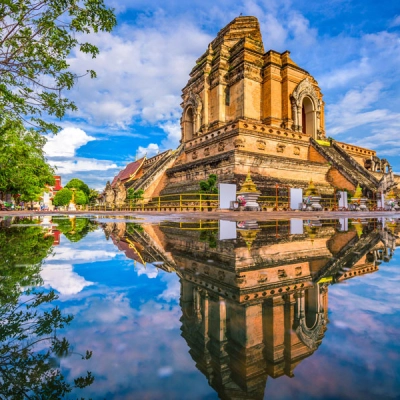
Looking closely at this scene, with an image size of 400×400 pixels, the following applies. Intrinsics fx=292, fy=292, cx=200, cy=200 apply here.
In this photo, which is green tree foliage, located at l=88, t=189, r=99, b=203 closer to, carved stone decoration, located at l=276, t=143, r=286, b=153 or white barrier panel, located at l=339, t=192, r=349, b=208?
carved stone decoration, located at l=276, t=143, r=286, b=153

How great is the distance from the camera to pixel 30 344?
1165mm

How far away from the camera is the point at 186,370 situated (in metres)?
0.99

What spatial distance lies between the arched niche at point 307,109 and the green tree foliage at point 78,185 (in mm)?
44350

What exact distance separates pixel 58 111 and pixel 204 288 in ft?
21.9

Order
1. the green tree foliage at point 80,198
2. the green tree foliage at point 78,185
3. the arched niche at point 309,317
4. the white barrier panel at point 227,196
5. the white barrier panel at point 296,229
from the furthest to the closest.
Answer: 1. the green tree foliage at point 78,185
2. the green tree foliage at point 80,198
3. the white barrier panel at point 227,196
4. the white barrier panel at point 296,229
5. the arched niche at point 309,317

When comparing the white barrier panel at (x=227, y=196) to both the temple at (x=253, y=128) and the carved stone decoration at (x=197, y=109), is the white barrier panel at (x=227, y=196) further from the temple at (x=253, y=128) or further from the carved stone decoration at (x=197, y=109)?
the carved stone decoration at (x=197, y=109)

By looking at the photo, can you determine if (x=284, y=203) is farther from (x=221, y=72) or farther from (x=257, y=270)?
(x=257, y=270)

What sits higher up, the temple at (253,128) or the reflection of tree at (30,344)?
the temple at (253,128)

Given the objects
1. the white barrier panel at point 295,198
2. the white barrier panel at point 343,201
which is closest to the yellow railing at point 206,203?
the white barrier panel at point 295,198

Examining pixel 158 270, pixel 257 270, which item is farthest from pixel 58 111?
pixel 257 270

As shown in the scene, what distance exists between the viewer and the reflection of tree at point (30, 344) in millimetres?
893

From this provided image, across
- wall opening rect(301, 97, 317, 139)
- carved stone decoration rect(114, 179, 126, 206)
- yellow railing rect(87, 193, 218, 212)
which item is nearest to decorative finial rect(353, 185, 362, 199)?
wall opening rect(301, 97, 317, 139)

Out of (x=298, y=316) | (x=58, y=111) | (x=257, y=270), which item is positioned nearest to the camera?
(x=298, y=316)

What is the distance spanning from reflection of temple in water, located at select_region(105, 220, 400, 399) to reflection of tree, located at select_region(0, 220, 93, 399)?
1.52 feet
